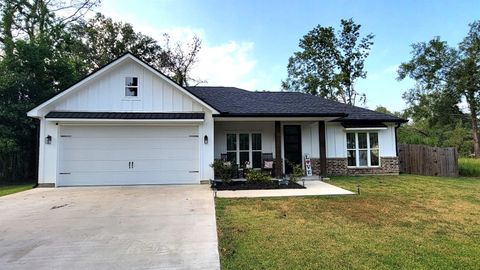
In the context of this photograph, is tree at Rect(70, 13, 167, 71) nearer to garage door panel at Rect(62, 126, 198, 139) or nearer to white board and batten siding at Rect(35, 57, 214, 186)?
white board and batten siding at Rect(35, 57, 214, 186)

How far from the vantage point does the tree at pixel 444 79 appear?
28.1 meters

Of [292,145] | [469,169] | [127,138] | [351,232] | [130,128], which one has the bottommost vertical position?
[351,232]

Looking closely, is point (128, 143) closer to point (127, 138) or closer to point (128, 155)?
point (127, 138)

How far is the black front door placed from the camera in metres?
13.4

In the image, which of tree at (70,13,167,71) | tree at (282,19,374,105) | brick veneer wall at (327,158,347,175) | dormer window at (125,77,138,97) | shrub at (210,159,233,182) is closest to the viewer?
shrub at (210,159,233,182)

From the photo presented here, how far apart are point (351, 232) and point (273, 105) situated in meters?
8.49

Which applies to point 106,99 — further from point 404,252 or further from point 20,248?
point 404,252

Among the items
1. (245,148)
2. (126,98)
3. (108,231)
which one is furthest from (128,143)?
(108,231)

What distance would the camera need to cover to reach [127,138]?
10820mm

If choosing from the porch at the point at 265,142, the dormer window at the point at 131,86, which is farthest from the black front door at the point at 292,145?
the dormer window at the point at 131,86

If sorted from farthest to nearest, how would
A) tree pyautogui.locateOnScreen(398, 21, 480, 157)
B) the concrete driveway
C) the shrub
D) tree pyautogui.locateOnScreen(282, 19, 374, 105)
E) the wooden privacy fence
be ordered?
tree pyautogui.locateOnScreen(282, 19, 374, 105) → tree pyautogui.locateOnScreen(398, 21, 480, 157) → the wooden privacy fence → the shrub → the concrete driveway

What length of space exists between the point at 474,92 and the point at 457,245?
103 ft

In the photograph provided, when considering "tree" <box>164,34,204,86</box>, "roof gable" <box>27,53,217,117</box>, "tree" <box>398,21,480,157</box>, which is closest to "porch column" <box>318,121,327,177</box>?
"roof gable" <box>27,53,217,117</box>

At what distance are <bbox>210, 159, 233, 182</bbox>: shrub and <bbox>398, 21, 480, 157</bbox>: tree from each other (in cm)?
2792
